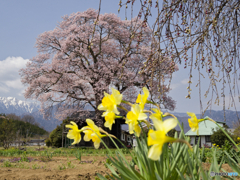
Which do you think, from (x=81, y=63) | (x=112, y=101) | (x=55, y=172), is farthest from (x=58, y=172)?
(x=81, y=63)

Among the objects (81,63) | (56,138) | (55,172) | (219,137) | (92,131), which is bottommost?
(56,138)

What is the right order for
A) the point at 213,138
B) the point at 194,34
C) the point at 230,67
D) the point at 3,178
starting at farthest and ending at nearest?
the point at 213,138, the point at 3,178, the point at 230,67, the point at 194,34

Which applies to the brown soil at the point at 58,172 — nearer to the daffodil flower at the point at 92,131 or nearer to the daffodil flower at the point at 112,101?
the daffodil flower at the point at 92,131

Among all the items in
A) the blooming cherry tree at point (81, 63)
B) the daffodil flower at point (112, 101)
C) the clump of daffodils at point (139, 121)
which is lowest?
the clump of daffodils at point (139, 121)

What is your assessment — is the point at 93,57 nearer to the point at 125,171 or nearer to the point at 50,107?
the point at 50,107

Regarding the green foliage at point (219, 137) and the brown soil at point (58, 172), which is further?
the green foliage at point (219, 137)

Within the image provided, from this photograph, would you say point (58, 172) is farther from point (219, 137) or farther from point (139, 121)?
point (219, 137)

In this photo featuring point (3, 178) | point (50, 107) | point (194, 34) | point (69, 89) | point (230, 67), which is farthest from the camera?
point (50, 107)

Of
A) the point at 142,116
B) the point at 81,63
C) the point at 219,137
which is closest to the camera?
the point at 142,116

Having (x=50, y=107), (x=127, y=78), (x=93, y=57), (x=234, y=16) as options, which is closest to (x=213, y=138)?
(x=127, y=78)

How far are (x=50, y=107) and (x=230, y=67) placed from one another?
556 inches

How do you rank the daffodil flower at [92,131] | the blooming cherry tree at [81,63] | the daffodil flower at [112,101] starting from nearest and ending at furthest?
the daffodil flower at [112,101]
the daffodil flower at [92,131]
the blooming cherry tree at [81,63]

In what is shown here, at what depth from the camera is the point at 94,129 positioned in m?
1.27

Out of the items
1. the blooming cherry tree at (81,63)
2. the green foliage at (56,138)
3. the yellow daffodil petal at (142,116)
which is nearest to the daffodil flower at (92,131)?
the yellow daffodil petal at (142,116)
